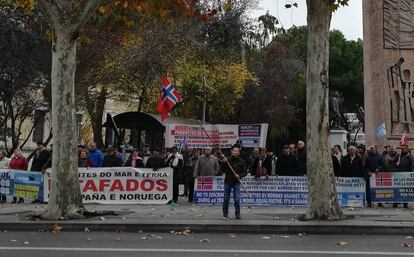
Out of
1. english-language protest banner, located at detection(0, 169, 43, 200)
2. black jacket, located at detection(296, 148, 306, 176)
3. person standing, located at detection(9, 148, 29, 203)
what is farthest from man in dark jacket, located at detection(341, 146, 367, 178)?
person standing, located at detection(9, 148, 29, 203)

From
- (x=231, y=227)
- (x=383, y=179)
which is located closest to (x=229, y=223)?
(x=231, y=227)

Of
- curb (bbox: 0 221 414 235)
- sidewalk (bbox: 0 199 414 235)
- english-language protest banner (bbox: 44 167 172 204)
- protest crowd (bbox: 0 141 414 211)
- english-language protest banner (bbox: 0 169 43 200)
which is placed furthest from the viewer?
english-language protest banner (bbox: 0 169 43 200)

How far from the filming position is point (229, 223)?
1353 centimetres

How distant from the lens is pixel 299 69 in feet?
157

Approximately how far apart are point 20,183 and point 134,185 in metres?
3.76

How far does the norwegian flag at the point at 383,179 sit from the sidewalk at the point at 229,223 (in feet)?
4.98

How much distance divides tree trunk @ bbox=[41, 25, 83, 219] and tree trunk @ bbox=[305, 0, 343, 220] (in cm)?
537

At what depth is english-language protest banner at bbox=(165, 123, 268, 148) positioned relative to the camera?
22.3 meters

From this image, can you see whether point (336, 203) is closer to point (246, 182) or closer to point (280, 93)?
point (246, 182)

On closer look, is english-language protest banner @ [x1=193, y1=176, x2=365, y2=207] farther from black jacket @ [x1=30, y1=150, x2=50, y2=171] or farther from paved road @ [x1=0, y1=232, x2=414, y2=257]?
black jacket @ [x1=30, y1=150, x2=50, y2=171]

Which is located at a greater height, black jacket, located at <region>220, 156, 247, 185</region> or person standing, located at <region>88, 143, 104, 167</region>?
person standing, located at <region>88, 143, 104, 167</region>

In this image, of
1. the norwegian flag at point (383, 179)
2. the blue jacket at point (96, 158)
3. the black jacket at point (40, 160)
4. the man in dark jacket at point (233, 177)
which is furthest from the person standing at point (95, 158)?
the norwegian flag at point (383, 179)

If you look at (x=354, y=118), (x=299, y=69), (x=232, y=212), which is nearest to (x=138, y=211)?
(x=232, y=212)

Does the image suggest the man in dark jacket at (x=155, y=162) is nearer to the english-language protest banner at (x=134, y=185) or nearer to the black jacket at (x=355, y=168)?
the english-language protest banner at (x=134, y=185)
